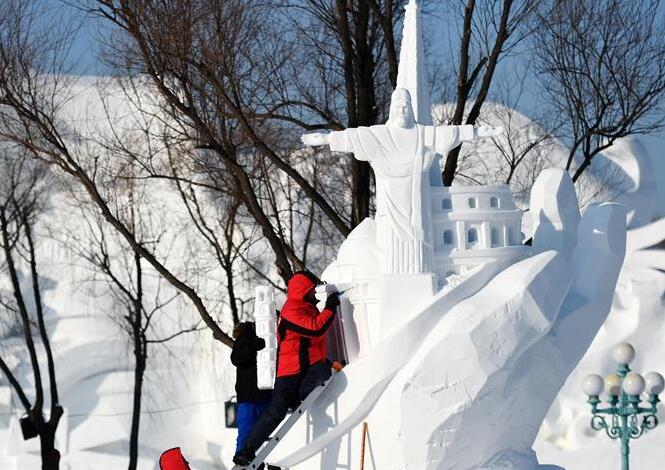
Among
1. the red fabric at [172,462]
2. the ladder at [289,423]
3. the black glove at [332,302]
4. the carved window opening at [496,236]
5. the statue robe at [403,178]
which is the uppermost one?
the statue robe at [403,178]

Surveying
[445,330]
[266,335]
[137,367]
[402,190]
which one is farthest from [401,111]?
[137,367]

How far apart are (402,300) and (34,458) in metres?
9.86

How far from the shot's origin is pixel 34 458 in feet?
59.0

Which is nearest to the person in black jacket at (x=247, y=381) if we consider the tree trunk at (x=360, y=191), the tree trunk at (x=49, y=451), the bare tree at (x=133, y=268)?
the tree trunk at (x=360, y=191)

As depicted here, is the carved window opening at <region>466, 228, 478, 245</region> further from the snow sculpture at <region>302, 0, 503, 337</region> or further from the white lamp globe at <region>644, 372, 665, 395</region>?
the white lamp globe at <region>644, 372, 665, 395</region>

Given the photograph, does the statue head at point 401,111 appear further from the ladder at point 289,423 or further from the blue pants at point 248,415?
the blue pants at point 248,415

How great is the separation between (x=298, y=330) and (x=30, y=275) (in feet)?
33.8

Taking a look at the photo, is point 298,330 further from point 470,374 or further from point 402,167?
point 402,167

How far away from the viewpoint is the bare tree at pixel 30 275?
16.5m

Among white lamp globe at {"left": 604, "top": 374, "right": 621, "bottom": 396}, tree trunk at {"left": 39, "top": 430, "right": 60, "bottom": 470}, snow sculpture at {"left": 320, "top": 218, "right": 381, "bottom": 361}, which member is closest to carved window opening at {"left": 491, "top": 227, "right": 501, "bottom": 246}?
snow sculpture at {"left": 320, "top": 218, "right": 381, "bottom": 361}

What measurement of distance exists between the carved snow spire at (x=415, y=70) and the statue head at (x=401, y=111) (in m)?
0.61

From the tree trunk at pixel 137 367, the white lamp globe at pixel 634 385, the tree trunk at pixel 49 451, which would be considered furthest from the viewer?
the tree trunk at pixel 137 367

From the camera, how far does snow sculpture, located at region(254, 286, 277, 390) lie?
1060 centimetres

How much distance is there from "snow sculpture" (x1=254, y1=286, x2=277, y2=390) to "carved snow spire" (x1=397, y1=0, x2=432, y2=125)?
1854 millimetres
